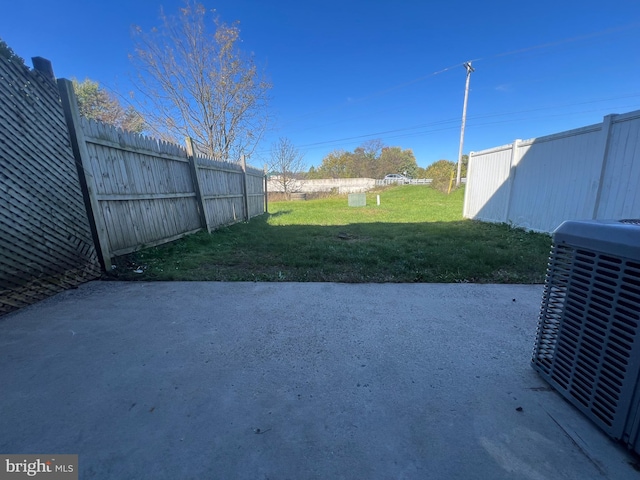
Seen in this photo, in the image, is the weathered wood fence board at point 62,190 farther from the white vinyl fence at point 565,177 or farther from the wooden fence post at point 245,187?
the white vinyl fence at point 565,177

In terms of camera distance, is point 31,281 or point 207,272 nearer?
point 31,281

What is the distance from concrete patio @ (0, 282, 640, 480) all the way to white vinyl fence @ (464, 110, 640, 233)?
422cm

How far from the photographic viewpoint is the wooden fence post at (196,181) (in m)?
6.55

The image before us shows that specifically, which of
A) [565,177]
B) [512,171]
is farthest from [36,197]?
[512,171]

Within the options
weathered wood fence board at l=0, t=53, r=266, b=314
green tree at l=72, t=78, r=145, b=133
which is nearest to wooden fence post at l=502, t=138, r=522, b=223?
weathered wood fence board at l=0, t=53, r=266, b=314

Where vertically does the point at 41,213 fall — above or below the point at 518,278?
above

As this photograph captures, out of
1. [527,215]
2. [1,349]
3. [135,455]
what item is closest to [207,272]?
[1,349]

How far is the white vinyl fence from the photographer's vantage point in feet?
16.3

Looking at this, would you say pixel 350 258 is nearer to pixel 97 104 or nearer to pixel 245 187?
pixel 245 187

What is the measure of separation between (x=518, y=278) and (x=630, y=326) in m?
2.90

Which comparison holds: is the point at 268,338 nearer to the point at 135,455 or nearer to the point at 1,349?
the point at 135,455

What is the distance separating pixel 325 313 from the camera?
9.19ft

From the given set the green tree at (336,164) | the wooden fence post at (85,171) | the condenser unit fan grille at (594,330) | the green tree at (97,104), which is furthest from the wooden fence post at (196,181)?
the green tree at (336,164)

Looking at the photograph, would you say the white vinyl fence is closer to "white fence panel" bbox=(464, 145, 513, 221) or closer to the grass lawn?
"white fence panel" bbox=(464, 145, 513, 221)
